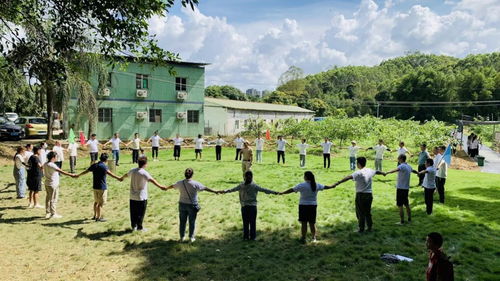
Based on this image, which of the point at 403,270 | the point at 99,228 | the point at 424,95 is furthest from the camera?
the point at 424,95

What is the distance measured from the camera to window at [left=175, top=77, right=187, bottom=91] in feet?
121

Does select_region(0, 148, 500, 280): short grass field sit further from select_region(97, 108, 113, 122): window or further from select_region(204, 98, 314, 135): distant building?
select_region(204, 98, 314, 135): distant building

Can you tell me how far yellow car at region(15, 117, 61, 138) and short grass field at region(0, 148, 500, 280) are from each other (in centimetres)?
1834

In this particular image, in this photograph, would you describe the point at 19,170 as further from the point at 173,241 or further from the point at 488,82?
the point at 488,82

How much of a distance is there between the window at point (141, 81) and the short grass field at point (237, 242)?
859 inches

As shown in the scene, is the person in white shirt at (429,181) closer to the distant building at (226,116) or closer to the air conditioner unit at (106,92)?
the air conditioner unit at (106,92)

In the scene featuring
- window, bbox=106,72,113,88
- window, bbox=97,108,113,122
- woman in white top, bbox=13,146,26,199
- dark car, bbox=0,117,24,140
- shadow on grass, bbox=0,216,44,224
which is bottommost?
shadow on grass, bbox=0,216,44,224

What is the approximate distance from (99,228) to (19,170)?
16.9 ft

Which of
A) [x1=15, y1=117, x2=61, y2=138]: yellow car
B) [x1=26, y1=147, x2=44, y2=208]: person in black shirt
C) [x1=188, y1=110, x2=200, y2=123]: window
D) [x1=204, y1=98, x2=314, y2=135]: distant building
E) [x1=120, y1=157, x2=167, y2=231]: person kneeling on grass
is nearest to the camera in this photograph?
[x1=120, y1=157, x2=167, y2=231]: person kneeling on grass

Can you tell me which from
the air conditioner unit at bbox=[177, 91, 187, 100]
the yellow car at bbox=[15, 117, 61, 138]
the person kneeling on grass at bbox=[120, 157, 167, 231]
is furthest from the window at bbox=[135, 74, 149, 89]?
the person kneeling on grass at bbox=[120, 157, 167, 231]

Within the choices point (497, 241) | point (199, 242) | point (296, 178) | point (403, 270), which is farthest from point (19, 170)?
point (497, 241)

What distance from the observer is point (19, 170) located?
1313 cm

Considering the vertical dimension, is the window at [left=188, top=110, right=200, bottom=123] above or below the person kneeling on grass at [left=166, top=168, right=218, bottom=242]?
Answer: above

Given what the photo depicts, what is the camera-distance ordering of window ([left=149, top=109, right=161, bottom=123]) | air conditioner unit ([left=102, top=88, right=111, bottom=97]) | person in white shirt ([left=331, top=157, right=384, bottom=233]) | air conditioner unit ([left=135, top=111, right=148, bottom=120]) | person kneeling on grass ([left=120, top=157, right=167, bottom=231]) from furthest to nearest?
window ([left=149, top=109, right=161, bottom=123]) < air conditioner unit ([left=135, top=111, right=148, bottom=120]) < air conditioner unit ([left=102, top=88, right=111, bottom=97]) < person kneeling on grass ([left=120, top=157, right=167, bottom=231]) < person in white shirt ([left=331, top=157, right=384, bottom=233])
